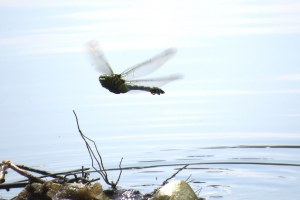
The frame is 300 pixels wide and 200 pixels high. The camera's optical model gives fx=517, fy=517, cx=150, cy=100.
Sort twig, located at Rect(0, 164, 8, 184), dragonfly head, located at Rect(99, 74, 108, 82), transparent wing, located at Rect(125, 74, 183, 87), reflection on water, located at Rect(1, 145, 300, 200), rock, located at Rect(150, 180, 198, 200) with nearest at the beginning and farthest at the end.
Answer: twig, located at Rect(0, 164, 8, 184), rock, located at Rect(150, 180, 198, 200), dragonfly head, located at Rect(99, 74, 108, 82), reflection on water, located at Rect(1, 145, 300, 200), transparent wing, located at Rect(125, 74, 183, 87)

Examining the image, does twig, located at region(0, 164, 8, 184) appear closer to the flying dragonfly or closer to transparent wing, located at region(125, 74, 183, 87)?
the flying dragonfly

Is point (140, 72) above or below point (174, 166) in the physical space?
above

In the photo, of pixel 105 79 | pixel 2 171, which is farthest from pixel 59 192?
pixel 105 79

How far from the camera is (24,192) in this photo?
4141mm

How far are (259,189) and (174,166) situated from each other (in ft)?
3.94

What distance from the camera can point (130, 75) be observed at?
205 inches

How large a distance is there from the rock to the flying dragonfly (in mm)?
1275

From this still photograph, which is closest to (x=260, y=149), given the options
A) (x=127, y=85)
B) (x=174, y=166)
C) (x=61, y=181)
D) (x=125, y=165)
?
(x=174, y=166)

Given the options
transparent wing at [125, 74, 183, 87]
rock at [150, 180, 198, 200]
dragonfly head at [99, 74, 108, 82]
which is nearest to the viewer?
rock at [150, 180, 198, 200]

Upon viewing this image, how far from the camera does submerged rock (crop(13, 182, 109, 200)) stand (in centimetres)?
411

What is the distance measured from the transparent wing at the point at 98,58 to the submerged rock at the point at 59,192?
127 centimetres

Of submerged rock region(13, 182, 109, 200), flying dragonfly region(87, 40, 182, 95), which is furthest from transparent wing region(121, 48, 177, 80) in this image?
submerged rock region(13, 182, 109, 200)

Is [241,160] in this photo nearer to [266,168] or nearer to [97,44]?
[266,168]

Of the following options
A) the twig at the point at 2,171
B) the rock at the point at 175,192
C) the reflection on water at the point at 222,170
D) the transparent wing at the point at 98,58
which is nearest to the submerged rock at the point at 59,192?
the twig at the point at 2,171
